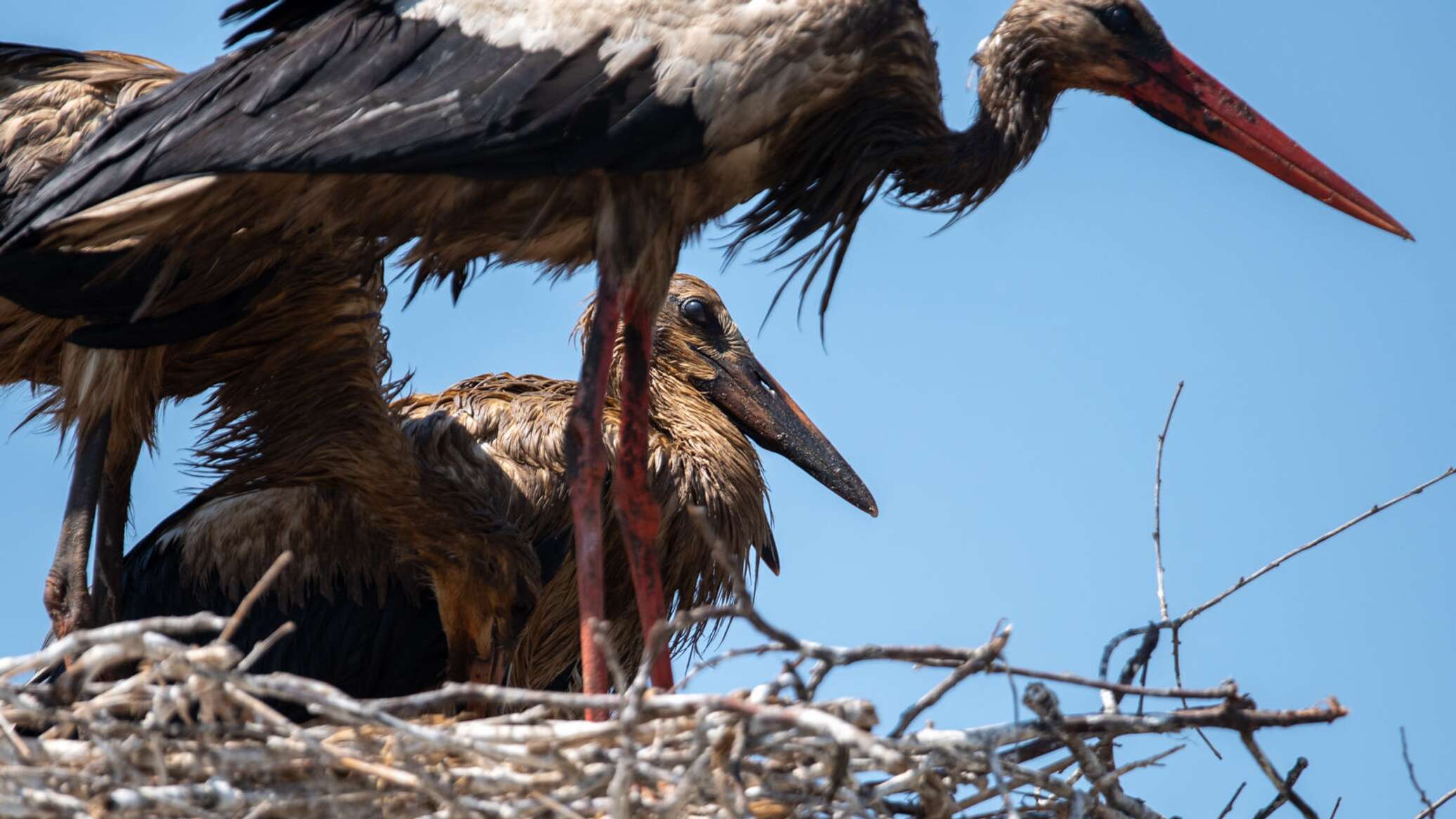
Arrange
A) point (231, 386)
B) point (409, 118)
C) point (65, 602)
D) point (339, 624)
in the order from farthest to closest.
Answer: point (339, 624)
point (231, 386)
point (65, 602)
point (409, 118)

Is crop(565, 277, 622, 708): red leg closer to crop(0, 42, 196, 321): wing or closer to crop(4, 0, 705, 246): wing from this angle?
crop(4, 0, 705, 246): wing

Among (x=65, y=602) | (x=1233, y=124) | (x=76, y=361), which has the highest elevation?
(x=1233, y=124)

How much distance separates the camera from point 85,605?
521cm

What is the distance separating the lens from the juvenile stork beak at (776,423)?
23.2 ft

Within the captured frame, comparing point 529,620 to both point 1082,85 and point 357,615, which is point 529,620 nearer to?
point 357,615

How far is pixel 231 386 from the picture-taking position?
5910mm

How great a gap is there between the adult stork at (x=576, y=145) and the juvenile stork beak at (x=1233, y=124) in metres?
0.13

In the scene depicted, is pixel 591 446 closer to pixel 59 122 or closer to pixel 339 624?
pixel 339 624

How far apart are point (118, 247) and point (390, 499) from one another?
46.3 inches

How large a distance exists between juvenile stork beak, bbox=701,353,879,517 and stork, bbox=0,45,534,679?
1.53 m

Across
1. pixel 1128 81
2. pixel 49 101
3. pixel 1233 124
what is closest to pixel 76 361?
pixel 49 101

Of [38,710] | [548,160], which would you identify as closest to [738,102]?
[548,160]

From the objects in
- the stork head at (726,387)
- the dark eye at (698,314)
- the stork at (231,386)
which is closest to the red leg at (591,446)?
the stork at (231,386)

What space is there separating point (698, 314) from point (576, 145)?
113 inches
